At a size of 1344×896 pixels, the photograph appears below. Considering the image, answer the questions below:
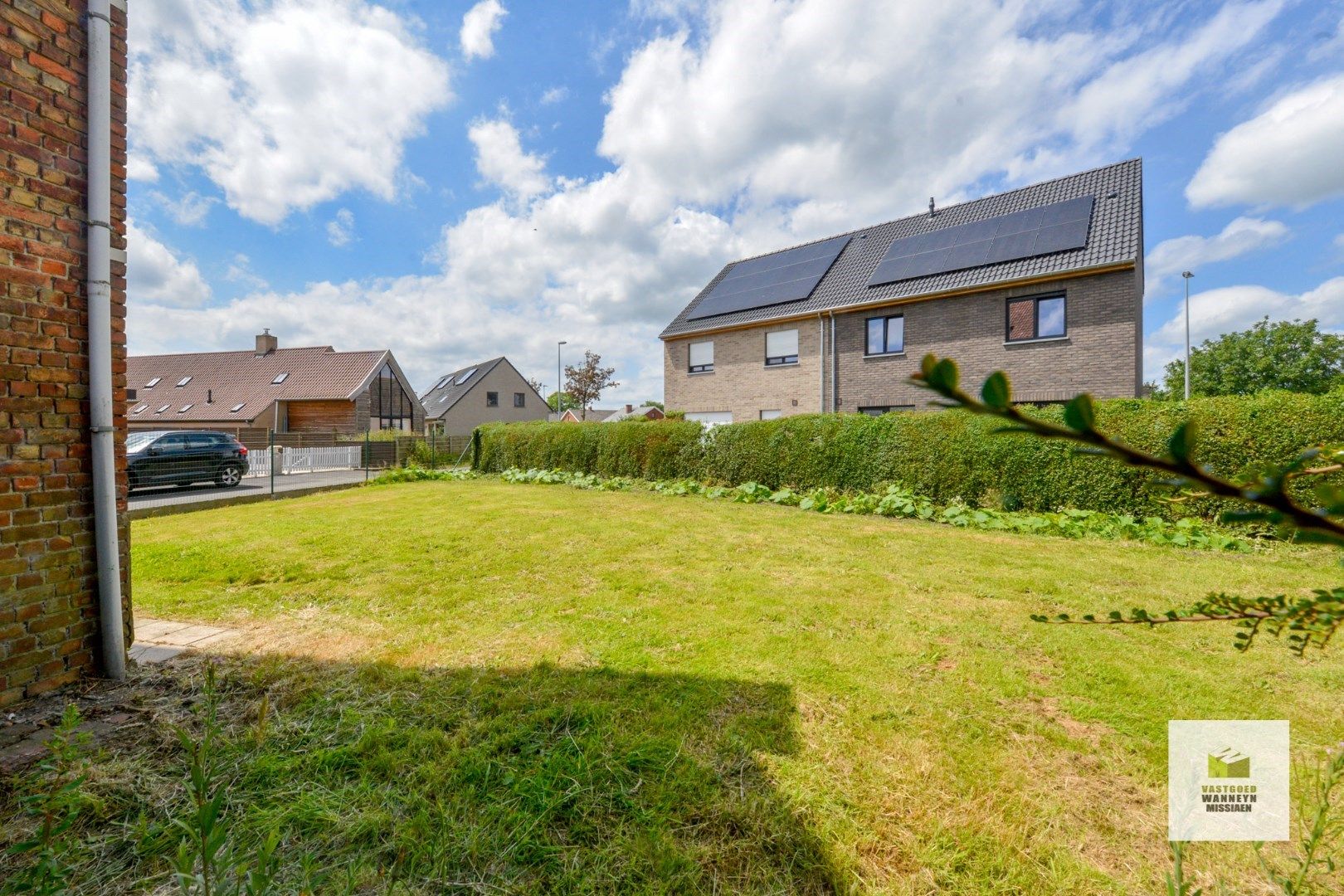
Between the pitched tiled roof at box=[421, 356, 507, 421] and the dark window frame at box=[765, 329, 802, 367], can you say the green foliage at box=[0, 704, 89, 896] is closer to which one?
the dark window frame at box=[765, 329, 802, 367]

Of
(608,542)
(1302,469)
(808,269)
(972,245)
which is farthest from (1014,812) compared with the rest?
(808,269)

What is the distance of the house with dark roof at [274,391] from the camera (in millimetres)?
27547

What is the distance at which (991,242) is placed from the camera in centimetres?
1365

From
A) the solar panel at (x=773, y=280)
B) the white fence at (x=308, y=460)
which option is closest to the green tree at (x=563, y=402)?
the white fence at (x=308, y=460)

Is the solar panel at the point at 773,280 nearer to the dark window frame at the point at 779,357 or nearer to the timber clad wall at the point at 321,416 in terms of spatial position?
the dark window frame at the point at 779,357

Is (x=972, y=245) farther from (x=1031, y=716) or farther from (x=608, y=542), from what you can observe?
(x=1031, y=716)

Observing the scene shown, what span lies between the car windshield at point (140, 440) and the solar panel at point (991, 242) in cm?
1786

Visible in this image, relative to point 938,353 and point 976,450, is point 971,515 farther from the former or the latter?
point 938,353

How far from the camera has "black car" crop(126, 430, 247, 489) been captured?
12.1 metres

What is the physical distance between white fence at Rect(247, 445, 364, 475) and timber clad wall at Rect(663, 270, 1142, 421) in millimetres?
11624

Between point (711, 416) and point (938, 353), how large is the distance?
6653 mm

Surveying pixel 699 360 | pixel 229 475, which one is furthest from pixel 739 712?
pixel 229 475

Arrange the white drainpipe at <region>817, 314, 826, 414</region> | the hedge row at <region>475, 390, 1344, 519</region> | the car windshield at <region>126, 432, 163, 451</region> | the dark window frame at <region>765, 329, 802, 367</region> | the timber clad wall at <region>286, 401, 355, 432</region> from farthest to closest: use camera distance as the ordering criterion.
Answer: the timber clad wall at <region>286, 401, 355, 432</region>, the dark window frame at <region>765, 329, 802, 367</region>, the white drainpipe at <region>817, 314, 826, 414</region>, the car windshield at <region>126, 432, 163, 451</region>, the hedge row at <region>475, 390, 1344, 519</region>

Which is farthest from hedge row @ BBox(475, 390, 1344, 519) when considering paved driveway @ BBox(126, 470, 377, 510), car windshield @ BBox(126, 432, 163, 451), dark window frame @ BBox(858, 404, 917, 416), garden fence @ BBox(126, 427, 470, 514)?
car windshield @ BBox(126, 432, 163, 451)
